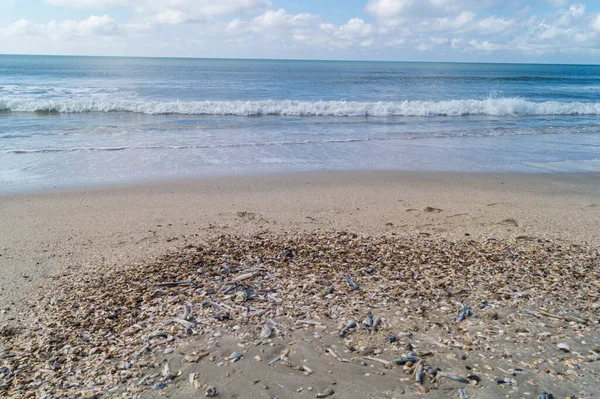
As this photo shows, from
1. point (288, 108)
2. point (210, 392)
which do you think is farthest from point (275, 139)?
point (210, 392)

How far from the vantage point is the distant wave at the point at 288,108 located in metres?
20.2

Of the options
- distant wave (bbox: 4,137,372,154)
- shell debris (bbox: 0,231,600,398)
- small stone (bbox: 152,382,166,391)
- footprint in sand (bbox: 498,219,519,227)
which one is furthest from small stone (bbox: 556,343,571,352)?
distant wave (bbox: 4,137,372,154)

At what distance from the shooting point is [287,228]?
623 cm

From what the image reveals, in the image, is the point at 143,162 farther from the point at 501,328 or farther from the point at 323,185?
the point at 501,328

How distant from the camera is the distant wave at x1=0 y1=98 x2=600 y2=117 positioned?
2025 cm

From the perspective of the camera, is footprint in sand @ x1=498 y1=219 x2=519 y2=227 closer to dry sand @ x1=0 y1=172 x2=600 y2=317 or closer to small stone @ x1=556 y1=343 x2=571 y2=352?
dry sand @ x1=0 y1=172 x2=600 y2=317

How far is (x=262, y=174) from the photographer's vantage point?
9375 mm

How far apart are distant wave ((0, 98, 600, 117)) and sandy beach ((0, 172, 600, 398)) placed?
11.7 meters

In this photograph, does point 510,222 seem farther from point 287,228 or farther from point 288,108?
point 288,108

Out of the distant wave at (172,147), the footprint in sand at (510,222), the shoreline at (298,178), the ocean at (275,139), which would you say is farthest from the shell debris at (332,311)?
the distant wave at (172,147)

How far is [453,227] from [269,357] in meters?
4.06

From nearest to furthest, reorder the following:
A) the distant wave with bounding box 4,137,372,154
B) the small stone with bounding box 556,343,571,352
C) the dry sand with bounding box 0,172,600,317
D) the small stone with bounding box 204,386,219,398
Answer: the small stone with bounding box 204,386,219,398, the small stone with bounding box 556,343,571,352, the dry sand with bounding box 0,172,600,317, the distant wave with bounding box 4,137,372,154

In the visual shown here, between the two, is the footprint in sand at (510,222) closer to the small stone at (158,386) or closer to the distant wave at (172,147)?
the small stone at (158,386)

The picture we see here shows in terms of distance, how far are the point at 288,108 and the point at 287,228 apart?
50.4ft
